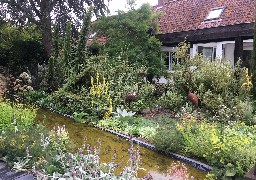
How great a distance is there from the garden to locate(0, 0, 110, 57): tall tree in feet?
1.49

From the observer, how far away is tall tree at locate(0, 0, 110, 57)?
1327 centimetres

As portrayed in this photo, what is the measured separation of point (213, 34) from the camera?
13703 mm

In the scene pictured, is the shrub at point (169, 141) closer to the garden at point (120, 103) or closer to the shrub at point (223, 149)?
the garden at point (120, 103)

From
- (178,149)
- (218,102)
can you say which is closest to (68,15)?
(218,102)

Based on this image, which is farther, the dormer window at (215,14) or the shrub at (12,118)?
the dormer window at (215,14)

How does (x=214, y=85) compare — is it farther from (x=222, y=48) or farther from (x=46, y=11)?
(x=46, y=11)

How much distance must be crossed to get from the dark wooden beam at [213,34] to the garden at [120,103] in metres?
2.21

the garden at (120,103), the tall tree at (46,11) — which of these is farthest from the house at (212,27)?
the tall tree at (46,11)

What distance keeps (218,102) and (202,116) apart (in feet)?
2.46

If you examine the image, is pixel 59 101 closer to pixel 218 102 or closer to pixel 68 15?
pixel 218 102

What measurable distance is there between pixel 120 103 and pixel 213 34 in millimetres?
7329

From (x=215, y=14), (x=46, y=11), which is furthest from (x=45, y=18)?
(x=215, y=14)

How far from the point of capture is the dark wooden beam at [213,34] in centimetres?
1252

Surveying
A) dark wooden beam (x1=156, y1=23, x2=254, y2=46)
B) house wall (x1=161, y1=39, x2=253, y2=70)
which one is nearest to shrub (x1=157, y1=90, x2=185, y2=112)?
house wall (x1=161, y1=39, x2=253, y2=70)
